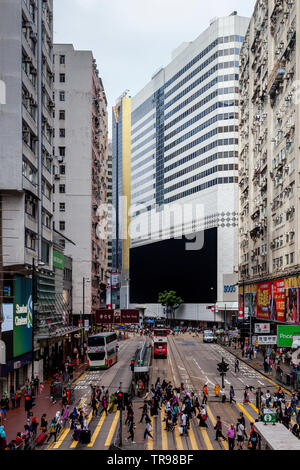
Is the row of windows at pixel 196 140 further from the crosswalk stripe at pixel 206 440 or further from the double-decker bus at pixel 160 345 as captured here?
the crosswalk stripe at pixel 206 440

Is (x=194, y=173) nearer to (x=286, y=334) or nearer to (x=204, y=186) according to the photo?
(x=204, y=186)

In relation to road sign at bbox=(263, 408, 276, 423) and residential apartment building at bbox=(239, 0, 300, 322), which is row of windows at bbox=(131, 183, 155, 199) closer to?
residential apartment building at bbox=(239, 0, 300, 322)

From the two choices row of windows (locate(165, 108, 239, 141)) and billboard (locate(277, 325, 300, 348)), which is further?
row of windows (locate(165, 108, 239, 141))

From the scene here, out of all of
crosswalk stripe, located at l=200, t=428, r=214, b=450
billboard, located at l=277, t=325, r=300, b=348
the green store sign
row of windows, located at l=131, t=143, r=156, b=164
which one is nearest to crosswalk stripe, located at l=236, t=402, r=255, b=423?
crosswalk stripe, located at l=200, t=428, r=214, b=450

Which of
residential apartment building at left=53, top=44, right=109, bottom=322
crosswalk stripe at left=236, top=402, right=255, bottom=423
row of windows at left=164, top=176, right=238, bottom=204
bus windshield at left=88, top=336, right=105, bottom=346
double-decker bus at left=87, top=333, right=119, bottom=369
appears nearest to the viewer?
crosswalk stripe at left=236, top=402, right=255, bottom=423

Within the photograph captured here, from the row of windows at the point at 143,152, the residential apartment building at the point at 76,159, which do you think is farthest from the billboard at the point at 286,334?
the row of windows at the point at 143,152

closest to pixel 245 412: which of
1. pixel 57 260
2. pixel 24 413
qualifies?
pixel 24 413
